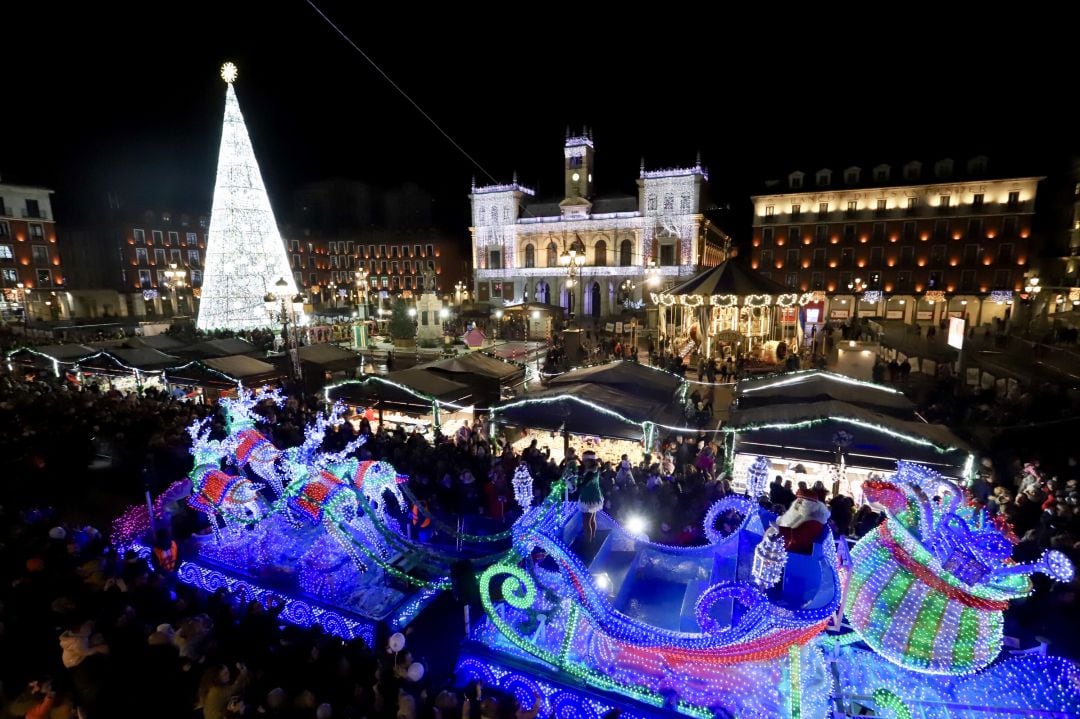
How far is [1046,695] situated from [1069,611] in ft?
9.00

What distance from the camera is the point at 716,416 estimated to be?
14.8 meters

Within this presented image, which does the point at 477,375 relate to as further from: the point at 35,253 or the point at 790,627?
the point at 35,253

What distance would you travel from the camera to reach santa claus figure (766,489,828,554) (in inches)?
183

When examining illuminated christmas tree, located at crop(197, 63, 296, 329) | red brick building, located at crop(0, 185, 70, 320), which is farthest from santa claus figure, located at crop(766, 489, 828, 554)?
red brick building, located at crop(0, 185, 70, 320)

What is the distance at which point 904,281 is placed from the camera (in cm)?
4181

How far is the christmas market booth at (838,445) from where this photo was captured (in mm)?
8078

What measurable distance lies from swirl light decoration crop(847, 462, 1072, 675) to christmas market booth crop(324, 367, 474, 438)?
8.87 m

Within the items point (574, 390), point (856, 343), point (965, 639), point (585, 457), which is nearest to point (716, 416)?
point (574, 390)

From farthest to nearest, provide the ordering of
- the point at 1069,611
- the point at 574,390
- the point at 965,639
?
the point at 574,390 → the point at 1069,611 → the point at 965,639

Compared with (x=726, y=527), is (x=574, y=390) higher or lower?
higher

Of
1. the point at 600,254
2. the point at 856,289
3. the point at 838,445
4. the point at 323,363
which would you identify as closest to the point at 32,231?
the point at 323,363

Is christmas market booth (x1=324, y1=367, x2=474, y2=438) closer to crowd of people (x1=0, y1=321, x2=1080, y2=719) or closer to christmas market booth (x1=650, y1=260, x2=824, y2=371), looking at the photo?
crowd of people (x1=0, y1=321, x2=1080, y2=719)

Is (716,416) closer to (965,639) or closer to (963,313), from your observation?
(965,639)

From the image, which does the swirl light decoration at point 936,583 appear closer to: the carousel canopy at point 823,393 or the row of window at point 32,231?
the carousel canopy at point 823,393
